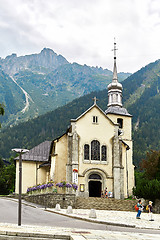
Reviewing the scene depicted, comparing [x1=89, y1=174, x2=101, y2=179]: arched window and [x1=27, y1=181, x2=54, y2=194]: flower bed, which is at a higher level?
[x1=89, y1=174, x2=101, y2=179]: arched window

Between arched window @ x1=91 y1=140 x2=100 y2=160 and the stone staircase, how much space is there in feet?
28.1

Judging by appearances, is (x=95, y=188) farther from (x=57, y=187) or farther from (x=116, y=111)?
(x=116, y=111)

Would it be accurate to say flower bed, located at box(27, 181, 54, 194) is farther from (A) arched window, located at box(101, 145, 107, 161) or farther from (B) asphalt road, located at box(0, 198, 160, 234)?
(B) asphalt road, located at box(0, 198, 160, 234)

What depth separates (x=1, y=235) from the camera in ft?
39.5

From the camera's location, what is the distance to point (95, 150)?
45.0 meters

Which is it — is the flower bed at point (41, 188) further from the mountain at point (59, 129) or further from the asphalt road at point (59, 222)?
the mountain at point (59, 129)

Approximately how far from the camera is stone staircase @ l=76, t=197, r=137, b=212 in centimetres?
3463

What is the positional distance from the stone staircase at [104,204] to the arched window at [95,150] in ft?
28.1

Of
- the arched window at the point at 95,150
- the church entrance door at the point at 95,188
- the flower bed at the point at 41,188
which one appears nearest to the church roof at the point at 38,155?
the church entrance door at the point at 95,188

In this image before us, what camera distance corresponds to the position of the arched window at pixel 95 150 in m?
44.6

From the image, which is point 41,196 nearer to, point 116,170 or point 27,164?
point 116,170

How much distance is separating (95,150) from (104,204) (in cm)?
1059

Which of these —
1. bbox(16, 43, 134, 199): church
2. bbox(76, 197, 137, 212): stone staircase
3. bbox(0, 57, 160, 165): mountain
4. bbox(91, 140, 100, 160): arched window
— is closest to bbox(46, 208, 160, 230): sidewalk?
bbox(76, 197, 137, 212): stone staircase

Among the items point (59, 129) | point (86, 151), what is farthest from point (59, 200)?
A: point (59, 129)
